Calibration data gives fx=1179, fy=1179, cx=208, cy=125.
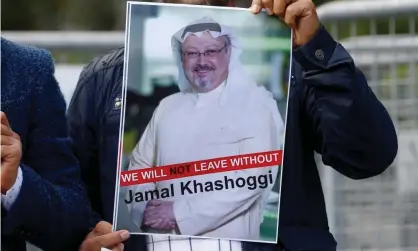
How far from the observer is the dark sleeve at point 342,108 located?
2.16 m

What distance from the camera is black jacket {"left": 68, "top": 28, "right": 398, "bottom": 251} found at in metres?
2.17

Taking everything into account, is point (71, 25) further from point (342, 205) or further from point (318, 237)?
point (318, 237)

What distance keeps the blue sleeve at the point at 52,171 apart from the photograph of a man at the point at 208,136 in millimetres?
160

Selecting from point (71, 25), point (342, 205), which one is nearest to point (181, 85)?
point (342, 205)

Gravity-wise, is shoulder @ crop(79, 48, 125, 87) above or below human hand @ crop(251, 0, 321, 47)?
below

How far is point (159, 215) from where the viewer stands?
84.0 inches

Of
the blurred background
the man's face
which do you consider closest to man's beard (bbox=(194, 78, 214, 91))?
the man's face

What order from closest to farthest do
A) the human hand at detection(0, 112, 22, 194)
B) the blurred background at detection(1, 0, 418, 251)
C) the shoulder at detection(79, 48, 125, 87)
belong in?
1. the human hand at detection(0, 112, 22, 194)
2. the shoulder at detection(79, 48, 125, 87)
3. the blurred background at detection(1, 0, 418, 251)

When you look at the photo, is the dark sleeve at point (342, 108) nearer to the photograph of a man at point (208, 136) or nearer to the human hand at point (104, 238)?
the photograph of a man at point (208, 136)

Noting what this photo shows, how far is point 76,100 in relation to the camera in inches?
93.7

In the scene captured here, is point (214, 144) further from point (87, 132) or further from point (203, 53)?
point (87, 132)

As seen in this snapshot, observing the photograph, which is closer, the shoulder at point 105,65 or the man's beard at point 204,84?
the man's beard at point 204,84

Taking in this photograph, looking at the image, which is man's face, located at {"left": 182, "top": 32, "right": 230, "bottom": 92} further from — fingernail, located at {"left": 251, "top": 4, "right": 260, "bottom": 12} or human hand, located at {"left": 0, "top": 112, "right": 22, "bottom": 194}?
human hand, located at {"left": 0, "top": 112, "right": 22, "bottom": 194}

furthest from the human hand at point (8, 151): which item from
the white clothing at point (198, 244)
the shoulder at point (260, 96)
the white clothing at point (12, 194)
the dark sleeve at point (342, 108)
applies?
the dark sleeve at point (342, 108)
